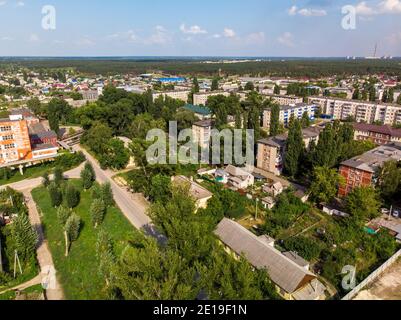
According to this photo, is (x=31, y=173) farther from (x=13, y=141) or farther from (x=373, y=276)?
(x=373, y=276)

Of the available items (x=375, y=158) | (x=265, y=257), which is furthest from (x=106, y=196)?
(x=375, y=158)

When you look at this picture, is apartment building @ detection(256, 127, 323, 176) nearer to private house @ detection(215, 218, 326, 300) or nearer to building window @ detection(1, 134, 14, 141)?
private house @ detection(215, 218, 326, 300)

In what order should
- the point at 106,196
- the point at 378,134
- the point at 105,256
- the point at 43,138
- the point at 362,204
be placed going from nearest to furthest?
the point at 105,256 < the point at 362,204 < the point at 106,196 < the point at 43,138 < the point at 378,134

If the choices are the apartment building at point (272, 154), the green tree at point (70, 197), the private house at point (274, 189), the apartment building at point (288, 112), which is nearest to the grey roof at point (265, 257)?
the private house at point (274, 189)

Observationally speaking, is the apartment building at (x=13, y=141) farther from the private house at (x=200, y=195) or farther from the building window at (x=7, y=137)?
the private house at (x=200, y=195)

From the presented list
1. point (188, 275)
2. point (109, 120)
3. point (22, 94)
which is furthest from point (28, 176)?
point (22, 94)

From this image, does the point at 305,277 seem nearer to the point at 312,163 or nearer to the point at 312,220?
the point at 312,220
